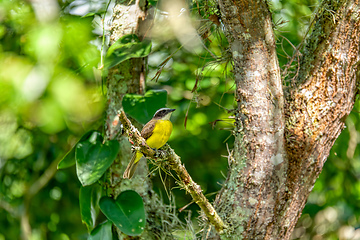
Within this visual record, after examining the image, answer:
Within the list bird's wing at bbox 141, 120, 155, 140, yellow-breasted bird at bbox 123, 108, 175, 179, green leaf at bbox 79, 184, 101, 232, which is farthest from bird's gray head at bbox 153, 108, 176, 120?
green leaf at bbox 79, 184, 101, 232

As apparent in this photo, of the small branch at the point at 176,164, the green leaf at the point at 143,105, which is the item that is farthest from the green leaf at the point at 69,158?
the small branch at the point at 176,164

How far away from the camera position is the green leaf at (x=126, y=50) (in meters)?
2.42

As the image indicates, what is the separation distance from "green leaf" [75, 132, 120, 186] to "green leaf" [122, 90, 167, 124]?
25 cm

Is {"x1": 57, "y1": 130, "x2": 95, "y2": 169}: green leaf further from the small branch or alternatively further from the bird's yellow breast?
the small branch

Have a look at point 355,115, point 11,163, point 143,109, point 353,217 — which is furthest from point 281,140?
point 11,163

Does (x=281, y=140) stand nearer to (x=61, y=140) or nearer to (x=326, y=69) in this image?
(x=326, y=69)

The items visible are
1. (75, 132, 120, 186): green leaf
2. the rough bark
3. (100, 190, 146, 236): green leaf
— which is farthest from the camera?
(75, 132, 120, 186): green leaf

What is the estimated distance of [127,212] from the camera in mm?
2309

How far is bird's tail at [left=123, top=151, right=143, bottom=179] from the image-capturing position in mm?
2309

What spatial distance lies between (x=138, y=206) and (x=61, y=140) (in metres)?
1.62

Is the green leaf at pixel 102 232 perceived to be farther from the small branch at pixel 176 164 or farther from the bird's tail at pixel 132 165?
the small branch at pixel 176 164

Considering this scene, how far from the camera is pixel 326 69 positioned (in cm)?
200

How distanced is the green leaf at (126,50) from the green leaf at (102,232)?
42.3 inches

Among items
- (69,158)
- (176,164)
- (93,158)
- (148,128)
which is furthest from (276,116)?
(69,158)
